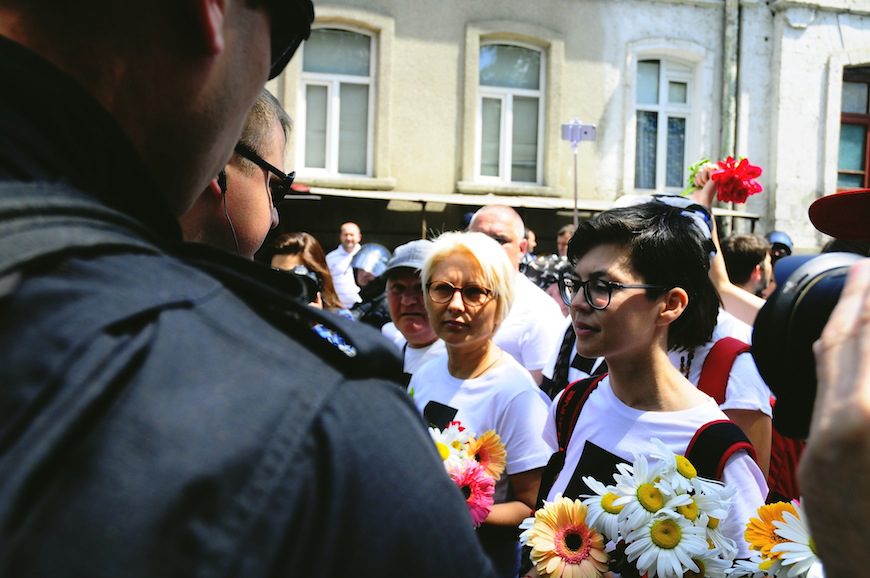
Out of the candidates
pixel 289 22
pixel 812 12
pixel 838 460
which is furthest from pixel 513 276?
pixel 812 12

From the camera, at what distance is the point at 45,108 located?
0.72 metres

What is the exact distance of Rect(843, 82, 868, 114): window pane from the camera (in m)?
13.8

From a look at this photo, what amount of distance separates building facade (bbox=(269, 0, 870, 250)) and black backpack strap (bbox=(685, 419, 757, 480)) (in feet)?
32.3

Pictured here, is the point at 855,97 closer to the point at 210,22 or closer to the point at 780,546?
the point at 780,546

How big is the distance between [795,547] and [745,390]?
126cm

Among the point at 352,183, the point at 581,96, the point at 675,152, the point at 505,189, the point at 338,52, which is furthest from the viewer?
the point at 675,152

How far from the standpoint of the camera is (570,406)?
2.69 meters

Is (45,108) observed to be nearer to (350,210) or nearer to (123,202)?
(123,202)

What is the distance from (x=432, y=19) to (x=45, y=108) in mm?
12014

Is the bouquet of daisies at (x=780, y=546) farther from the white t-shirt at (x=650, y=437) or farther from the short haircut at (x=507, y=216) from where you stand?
the short haircut at (x=507, y=216)

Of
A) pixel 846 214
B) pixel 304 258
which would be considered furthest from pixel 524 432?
pixel 304 258

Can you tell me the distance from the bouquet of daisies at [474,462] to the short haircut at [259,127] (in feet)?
3.09

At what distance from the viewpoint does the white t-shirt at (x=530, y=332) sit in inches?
161

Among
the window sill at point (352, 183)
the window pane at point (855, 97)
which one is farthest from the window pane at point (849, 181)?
the window sill at point (352, 183)
